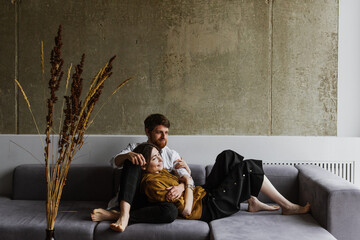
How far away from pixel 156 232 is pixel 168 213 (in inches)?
5.9

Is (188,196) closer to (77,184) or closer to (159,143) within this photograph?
(159,143)

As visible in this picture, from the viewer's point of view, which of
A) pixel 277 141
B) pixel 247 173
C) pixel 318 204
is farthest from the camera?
pixel 277 141

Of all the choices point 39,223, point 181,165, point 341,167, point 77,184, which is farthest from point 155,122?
point 341,167

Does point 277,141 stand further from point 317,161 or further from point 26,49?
point 26,49

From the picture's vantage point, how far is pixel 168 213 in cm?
264

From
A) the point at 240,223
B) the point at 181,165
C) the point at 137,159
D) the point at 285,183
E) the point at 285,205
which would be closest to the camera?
the point at 240,223

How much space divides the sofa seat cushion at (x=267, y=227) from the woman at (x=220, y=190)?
0.08 meters

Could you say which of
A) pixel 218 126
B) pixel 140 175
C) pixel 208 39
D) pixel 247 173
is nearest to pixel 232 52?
pixel 208 39

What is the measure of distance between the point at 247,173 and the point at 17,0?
8.94 feet

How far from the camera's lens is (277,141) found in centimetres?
367

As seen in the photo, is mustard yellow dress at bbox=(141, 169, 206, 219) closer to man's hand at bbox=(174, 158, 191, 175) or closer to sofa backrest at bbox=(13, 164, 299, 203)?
man's hand at bbox=(174, 158, 191, 175)

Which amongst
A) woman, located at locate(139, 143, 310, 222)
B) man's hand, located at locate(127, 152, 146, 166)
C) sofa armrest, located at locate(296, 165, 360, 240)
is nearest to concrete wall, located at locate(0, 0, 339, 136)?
woman, located at locate(139, 143, 310, 222)

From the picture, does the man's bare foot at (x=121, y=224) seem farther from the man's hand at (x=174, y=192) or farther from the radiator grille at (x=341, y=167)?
the radiator grille at (x=341, y=167)

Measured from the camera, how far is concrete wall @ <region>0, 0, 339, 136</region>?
3703 millimetres
